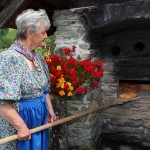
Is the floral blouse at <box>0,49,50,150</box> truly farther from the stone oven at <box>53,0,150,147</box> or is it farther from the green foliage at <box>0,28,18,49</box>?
the green foliage at <box>0,28,18,49</box>

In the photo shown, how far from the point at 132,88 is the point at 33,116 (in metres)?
2.14

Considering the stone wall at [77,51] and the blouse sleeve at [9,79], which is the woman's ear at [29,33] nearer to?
the blouse sleeve at [9,79]

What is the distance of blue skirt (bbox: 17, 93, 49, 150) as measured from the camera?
242 cm

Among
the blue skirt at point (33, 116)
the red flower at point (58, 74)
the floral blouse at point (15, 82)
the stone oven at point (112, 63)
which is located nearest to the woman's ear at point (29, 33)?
the floral blouse at point (15, 82)

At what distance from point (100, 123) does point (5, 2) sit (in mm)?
2302

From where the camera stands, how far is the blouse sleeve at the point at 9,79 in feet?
7.28

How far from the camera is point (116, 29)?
12.5ft

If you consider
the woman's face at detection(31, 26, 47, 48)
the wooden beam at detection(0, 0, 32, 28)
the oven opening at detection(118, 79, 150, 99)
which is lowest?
the oven opening at detection(118, 79, 150, 99)

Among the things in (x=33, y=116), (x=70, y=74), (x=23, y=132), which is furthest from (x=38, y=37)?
(x=70, y=74)

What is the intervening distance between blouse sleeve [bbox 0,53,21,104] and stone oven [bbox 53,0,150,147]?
1606 millimetres

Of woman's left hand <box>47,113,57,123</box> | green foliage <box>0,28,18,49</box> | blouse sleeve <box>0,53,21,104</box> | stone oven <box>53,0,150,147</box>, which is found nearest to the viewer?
blouse sleeve <box>0,53,21,104</box>

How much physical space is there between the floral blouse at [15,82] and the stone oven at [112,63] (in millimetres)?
1371

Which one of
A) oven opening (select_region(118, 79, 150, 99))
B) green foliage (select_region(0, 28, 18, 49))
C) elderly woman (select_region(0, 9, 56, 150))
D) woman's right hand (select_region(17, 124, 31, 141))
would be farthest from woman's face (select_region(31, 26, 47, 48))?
green foliage (select_region(0, 28, 18, 49))

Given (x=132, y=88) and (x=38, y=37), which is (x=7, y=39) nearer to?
(x=132, y=88)
